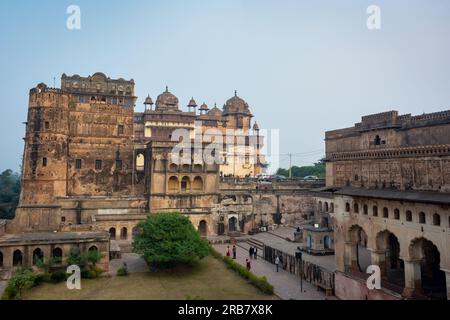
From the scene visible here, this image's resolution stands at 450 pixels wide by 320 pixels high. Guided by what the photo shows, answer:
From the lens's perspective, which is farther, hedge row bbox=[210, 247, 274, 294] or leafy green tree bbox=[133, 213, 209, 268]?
leafy green tree bbox=[133, 213, 209, 268]

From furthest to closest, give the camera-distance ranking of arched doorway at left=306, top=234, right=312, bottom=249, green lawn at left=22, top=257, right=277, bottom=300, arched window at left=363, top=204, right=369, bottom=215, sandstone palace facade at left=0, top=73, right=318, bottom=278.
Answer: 1. sandstone palace facade at left=0, top=73, right=318, bottom=278
2. arched doorway at left=306, top=234, right=312, bottom=249
3. green lawn at left=22, top=257, right=277, bottom=300
4. arched window at left=363, top=204, right=369, bottom=215

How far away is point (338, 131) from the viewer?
32.3 m

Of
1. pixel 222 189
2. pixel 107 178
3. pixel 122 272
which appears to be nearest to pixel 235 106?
pixel 222 189

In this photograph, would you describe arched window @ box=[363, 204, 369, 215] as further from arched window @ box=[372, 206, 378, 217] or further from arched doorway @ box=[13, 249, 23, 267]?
arched doorway @ box=[13, 249, 23, 267]

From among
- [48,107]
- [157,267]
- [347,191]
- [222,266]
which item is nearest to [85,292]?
[157,267]

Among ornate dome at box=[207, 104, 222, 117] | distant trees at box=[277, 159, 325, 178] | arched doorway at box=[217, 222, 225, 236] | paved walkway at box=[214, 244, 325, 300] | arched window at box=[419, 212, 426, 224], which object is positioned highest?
ornate dome at box=[207, 104, 222, 117]

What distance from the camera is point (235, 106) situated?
6047 cm

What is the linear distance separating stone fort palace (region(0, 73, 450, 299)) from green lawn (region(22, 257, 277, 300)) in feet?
9.54

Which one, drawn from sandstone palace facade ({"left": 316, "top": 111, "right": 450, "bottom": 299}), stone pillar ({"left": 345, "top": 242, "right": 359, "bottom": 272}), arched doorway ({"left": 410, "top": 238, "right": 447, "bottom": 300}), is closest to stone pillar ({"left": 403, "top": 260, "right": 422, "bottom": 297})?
sandstone palace facade ({"left": 316, "top": 111, "right": 450, "bottom": 299})

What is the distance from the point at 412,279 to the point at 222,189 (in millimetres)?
27590

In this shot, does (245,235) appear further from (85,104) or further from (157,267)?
(85,104)

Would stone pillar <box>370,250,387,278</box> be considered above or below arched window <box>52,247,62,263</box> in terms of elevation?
above

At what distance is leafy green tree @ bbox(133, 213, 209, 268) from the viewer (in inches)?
1002

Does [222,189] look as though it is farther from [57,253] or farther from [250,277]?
[57,253]
